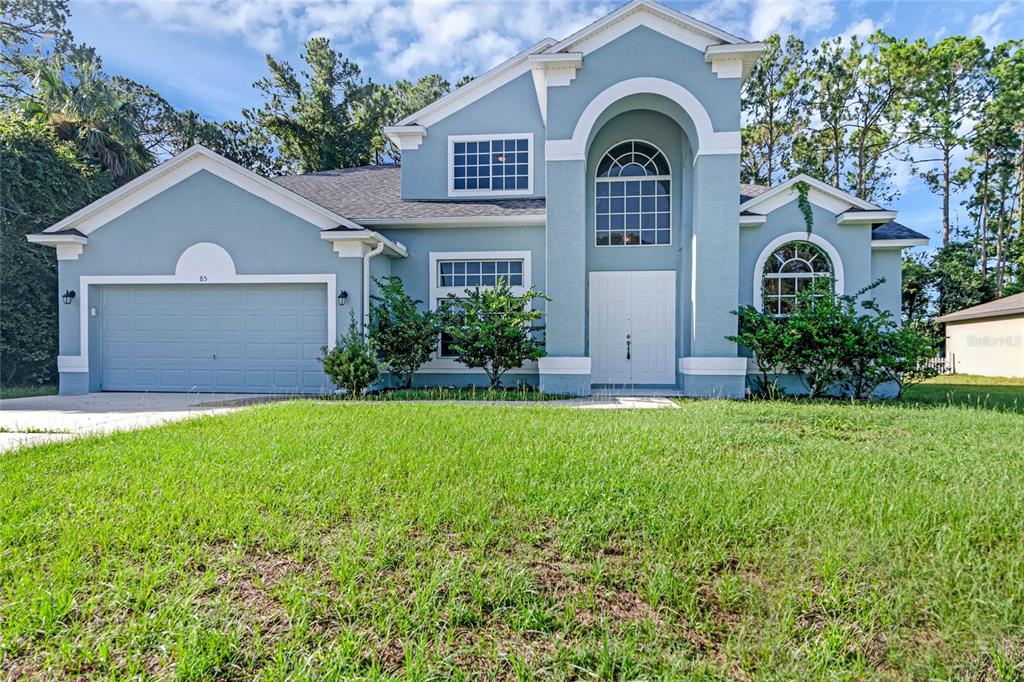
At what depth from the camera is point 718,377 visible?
9758 millimetres

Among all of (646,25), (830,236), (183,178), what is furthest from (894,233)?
(183,178)

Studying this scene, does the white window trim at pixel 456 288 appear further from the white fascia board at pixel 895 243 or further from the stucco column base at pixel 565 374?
the white fascia board at pixel 895 243

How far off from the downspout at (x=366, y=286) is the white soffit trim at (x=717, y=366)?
6.65 m

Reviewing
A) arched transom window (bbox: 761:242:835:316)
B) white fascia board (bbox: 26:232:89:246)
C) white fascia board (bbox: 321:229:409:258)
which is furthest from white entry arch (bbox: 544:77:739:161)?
white fascia board (bbox: 26:232:89:246)

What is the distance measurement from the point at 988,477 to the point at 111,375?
46.0 feet

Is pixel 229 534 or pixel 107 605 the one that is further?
pixel 229 534

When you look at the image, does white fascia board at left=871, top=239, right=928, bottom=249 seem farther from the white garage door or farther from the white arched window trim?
the white garage door

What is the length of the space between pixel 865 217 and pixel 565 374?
270 inches

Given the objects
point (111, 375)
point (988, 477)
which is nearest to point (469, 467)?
point (988, 477)

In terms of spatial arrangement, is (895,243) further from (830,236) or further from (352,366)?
(352,366)

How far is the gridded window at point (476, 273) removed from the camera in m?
11.3

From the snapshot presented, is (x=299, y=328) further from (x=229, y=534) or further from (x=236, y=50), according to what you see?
(x=236, y=50)

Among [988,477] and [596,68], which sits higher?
[596,68]

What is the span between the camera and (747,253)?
1053 cm
